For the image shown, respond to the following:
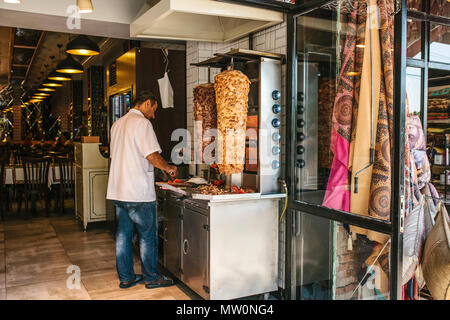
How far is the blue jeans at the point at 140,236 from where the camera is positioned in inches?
150

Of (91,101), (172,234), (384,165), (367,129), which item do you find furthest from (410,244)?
(91,101)

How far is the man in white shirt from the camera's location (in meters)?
3.76

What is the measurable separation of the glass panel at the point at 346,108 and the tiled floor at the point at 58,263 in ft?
5.54

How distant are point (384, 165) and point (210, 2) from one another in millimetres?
1890

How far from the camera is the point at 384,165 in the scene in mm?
2691

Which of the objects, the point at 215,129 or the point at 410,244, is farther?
the point at 215,129

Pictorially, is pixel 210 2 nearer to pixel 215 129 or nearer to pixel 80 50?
pixel 215 129

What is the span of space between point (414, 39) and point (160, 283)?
3049mm

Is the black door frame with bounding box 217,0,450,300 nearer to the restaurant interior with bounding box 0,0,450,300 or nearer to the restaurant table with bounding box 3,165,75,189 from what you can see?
the restaurant interior with bounding box 0,0,450,300

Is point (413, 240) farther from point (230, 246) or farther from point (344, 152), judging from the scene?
point (230, 246)

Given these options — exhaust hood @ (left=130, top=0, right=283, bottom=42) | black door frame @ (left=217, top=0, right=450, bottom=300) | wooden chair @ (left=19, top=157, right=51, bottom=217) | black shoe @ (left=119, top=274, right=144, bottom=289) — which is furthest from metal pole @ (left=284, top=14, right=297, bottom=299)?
wooden chair @ (left=19, top=157, right=51, bottom=217)

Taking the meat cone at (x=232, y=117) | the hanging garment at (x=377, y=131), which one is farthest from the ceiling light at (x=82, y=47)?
the hanging garment at (x=377, y=131)

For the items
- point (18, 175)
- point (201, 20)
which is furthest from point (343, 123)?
point (18, 175)
